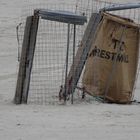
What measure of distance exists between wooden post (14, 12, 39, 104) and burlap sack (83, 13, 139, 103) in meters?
0.99

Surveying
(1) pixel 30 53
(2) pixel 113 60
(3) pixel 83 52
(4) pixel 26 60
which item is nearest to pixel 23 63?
(4) pixel 26 60

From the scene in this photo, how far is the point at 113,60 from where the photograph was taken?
31.4ft

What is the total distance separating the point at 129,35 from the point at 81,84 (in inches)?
41.3

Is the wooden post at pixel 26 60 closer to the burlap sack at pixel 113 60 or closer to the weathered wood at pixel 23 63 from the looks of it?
the weathered wood at pixel 23 63

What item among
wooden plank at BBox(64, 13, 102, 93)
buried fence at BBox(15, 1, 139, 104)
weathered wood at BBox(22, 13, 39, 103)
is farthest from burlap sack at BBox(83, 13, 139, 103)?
weathered wood at BBox(22, 13, 39, 103)

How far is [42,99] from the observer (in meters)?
9.38

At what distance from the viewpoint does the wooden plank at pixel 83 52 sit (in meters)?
9.32

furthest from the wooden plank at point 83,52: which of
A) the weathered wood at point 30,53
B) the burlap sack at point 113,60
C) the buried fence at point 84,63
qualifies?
the weathered wood at point 30,53

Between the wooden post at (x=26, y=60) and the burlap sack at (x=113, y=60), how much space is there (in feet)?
3.26

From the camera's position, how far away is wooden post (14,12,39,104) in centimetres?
902

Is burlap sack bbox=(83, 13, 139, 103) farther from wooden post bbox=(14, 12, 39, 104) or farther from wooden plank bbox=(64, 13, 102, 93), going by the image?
wooden post bbox=(14, 12, 39, 104)

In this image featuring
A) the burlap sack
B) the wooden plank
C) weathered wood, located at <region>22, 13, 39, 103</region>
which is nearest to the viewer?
weathered wood, located at <region>22, 13, 39, 103</region>

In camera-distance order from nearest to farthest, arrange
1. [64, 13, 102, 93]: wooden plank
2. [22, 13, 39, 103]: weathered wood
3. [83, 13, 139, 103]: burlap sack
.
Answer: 1. [22, 13, 39, 103]: weathered wood
2. [64, 13, 102, 93]: wooden plank
3. [83, 13, 139, 103]: burlap sack

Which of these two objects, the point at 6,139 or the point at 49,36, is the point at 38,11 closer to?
the point at 6,139
